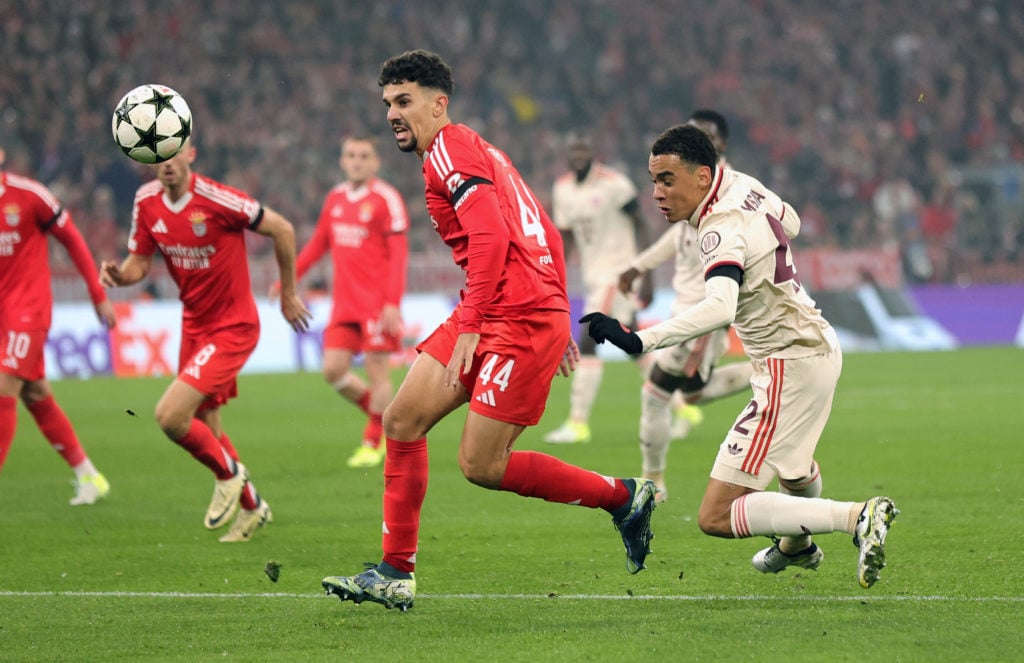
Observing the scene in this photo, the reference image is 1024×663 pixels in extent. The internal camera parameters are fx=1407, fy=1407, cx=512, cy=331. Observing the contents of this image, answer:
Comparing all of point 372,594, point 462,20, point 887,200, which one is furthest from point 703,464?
point 462,20

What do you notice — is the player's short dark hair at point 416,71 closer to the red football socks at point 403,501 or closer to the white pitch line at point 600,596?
the red football socks at point 403,501

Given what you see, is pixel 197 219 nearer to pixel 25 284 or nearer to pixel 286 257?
pixel 286 257

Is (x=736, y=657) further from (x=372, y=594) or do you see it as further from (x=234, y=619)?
(x=234, y=619)

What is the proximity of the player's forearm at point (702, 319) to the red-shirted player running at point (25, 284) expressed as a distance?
4.60 metres

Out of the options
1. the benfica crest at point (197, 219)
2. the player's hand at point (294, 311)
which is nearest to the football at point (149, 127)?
the benfica crest at point (197, 219)

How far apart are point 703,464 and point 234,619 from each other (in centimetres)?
550

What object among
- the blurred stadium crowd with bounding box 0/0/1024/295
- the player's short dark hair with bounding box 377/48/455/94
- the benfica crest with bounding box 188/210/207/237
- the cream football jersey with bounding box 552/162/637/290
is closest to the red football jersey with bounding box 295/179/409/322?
the cream football jersey with bounding box 552/162/637/290

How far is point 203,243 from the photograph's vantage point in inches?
313

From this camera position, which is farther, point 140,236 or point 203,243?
point 140,236

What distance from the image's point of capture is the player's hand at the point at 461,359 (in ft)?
18.4

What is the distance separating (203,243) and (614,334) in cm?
357

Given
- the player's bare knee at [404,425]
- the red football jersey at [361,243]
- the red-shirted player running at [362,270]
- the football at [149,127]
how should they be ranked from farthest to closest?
the red football jersey at [361,243] → the red-shirted player running at [362,270] → the football at [149,127] → the player's bare knee at [404,425]

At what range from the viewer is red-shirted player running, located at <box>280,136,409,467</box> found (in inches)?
444

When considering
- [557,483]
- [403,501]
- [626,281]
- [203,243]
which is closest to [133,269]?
[203,243]
